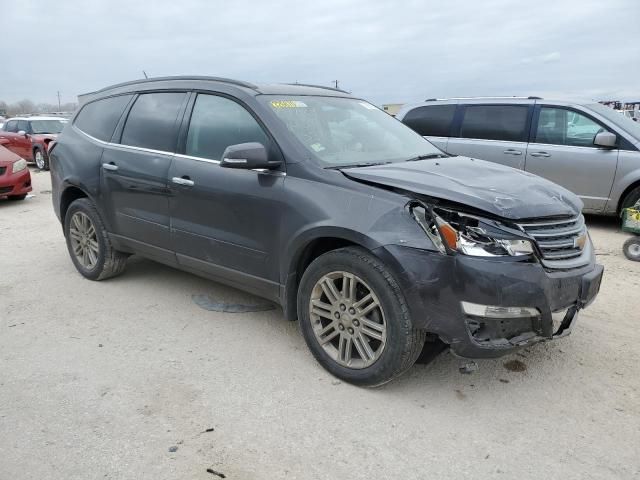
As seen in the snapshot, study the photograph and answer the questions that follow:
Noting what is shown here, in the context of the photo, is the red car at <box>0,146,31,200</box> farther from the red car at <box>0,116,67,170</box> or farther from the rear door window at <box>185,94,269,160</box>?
the rear door window at <box>185,94,269,160</box>

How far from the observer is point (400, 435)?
9.05 feet

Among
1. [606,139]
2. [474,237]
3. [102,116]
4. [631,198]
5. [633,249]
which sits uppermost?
[102,116]

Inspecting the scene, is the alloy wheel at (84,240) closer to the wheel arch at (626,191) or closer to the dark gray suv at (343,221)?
the dark gray suv at (343,221)

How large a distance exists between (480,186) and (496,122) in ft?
18.0

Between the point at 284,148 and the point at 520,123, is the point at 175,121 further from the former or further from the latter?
the point at 520,123

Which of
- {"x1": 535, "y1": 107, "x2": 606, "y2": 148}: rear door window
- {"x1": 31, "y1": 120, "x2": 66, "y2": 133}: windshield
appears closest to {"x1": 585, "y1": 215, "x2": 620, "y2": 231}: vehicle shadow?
{"x1": 535, "y1": 107, "x2": 606, "y2": 148}: rear door window

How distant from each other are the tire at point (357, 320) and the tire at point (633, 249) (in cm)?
400

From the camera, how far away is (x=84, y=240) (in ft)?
17.1

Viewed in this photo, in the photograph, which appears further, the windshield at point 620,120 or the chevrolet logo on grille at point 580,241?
the windshield at point 620,120

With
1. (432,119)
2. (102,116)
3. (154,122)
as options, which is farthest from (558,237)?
(432,119)

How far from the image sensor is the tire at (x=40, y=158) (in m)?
16.0

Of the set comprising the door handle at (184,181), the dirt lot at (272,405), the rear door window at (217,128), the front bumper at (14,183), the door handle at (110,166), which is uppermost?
the rear door window at (217,128)

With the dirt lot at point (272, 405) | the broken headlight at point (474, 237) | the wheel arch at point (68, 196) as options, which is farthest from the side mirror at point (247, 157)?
the wheel arch at point (68, 196)

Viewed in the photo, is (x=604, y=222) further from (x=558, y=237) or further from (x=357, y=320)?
(x=357, y=320)
